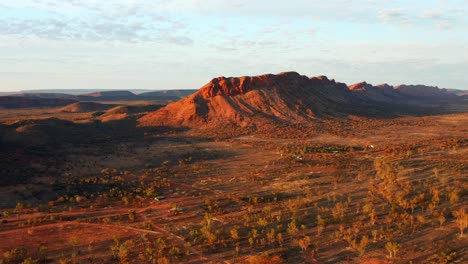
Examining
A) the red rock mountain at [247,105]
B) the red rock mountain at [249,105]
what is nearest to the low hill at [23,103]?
the red rock mountain at [249,105]

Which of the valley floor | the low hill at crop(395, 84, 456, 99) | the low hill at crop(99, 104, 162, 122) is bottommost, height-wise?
the valley floor

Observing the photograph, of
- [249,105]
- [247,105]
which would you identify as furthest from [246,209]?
[249,105]

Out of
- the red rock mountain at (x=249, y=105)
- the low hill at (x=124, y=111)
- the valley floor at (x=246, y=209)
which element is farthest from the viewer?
the low hill at (x=124, y=111)

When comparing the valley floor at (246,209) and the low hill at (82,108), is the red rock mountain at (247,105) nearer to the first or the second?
the valley floor at (246,209)

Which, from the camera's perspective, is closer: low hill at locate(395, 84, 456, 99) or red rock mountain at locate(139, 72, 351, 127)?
red rock mountain at locate(139, 72, 351, 127)

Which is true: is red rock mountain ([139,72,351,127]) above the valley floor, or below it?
above

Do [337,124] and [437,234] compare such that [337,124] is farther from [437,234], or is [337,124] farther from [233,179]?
[437,234]

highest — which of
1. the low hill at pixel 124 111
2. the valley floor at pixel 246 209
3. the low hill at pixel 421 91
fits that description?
the low hill at pixel 421 91

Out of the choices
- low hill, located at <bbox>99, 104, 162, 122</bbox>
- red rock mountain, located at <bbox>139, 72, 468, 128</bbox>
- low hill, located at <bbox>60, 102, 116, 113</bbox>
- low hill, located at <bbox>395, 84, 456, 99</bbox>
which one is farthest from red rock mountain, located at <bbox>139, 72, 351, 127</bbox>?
low hill, located at <bbox>395, 84, 456, 99</bbox>

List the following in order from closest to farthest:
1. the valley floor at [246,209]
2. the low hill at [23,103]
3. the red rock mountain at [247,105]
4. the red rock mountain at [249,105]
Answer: the valley floor at [246,209] < the red rock mountain at [249,105] < the red rock mountain at [247,105] < the low hill at [23,103]

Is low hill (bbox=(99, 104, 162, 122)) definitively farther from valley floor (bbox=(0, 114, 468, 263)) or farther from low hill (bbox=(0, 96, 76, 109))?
low hill (bbox=(0, 96, 76, 109))
